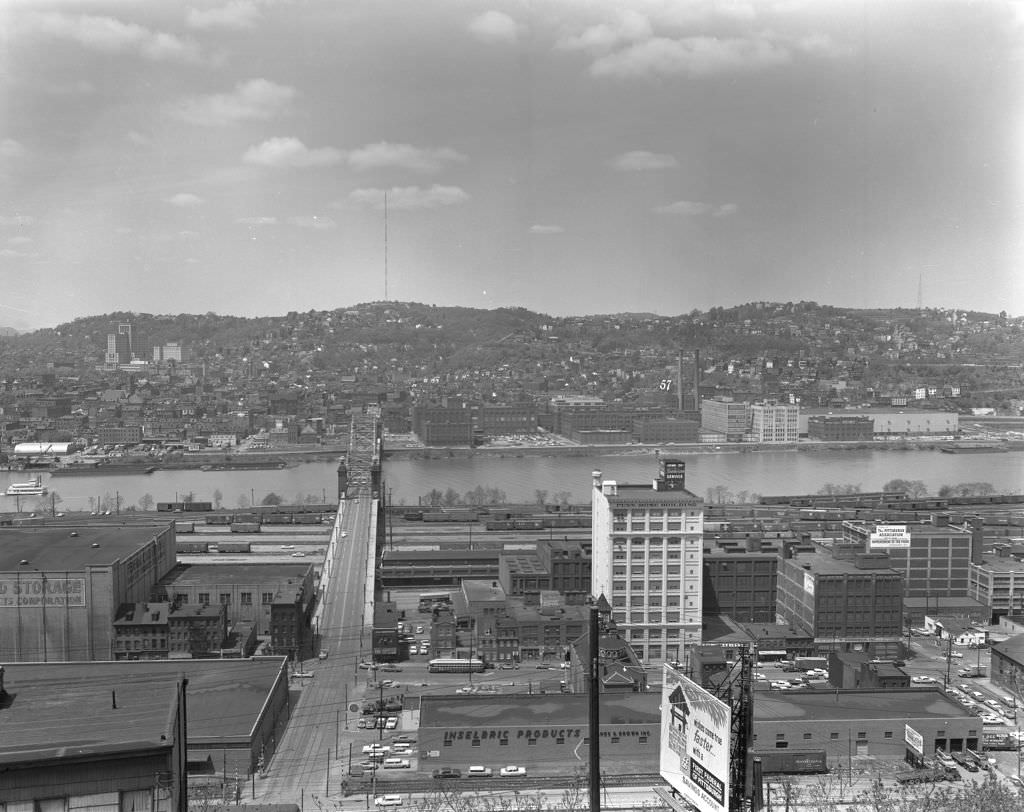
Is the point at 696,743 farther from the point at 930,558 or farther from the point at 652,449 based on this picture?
the point at 652,449

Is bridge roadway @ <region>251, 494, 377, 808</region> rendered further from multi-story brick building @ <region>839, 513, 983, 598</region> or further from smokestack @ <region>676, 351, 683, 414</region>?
smokestack @ <region>676, 351, 683, 414</region>

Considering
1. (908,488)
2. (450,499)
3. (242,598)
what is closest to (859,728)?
(242,598)

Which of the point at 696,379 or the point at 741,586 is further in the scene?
the point at 696,379

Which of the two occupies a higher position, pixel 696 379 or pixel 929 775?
pixel 696 379

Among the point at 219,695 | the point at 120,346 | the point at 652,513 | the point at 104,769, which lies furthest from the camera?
the point at 120,346

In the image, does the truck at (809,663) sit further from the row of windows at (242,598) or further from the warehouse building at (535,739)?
the row of windows at (242,598)

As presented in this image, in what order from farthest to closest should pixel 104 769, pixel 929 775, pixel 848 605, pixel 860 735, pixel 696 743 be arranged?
pixel 848 605 < pixel 860 735 < pixel 929 775 < pixel 104 769 < pixel 696 743
